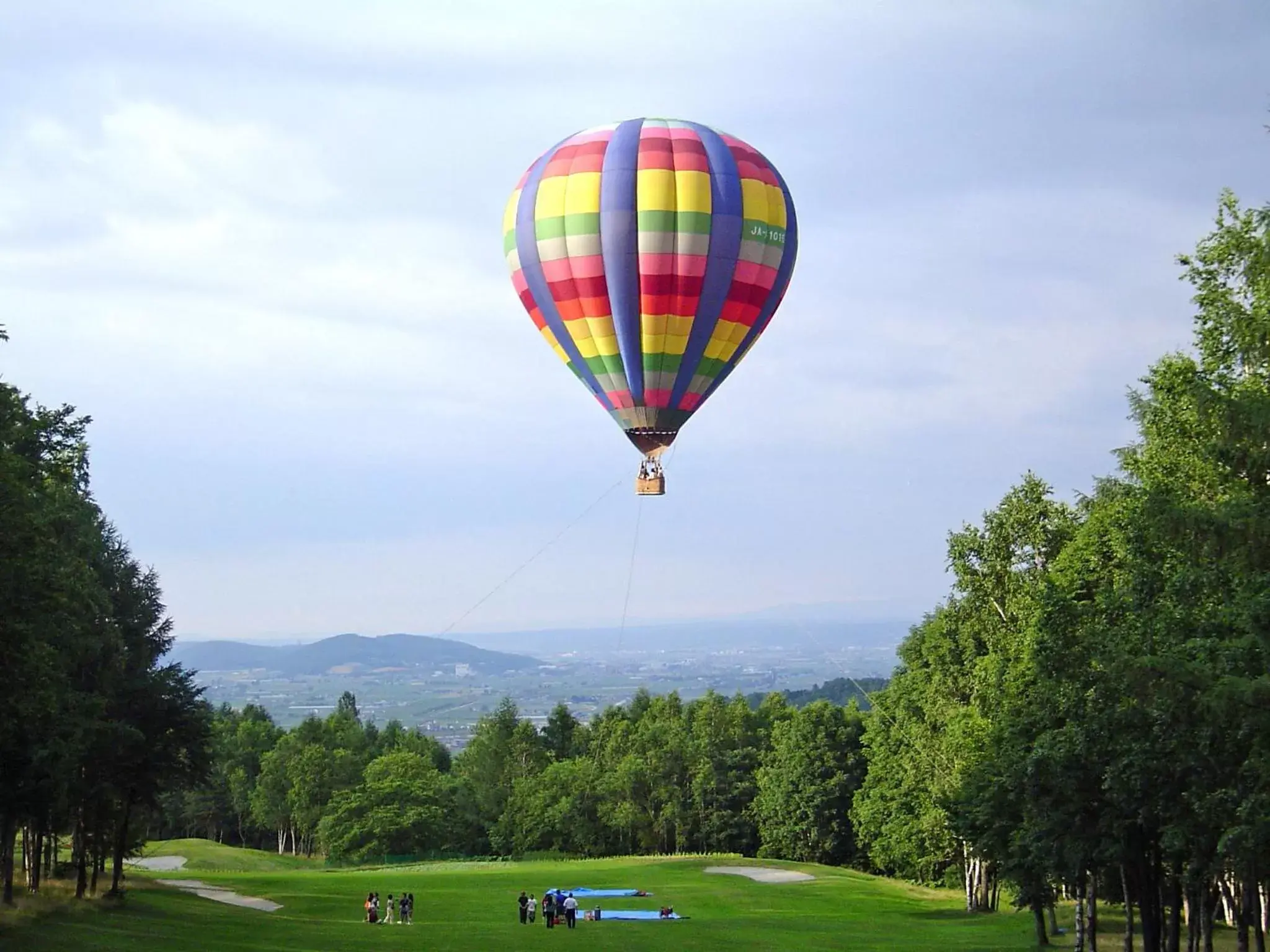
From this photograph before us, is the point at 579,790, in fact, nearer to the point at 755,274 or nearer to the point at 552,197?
the point at 755,274

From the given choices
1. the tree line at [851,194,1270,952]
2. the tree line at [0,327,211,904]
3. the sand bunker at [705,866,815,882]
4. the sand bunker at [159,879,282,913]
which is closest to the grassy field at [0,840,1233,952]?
the sand bunker at [159,879,282,913]

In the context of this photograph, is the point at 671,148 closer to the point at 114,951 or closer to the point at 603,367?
the point at 603,367

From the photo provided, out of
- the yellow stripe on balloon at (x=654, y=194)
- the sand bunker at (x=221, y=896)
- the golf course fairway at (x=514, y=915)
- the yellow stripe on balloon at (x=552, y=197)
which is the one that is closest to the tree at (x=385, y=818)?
the golf course fairway at (x=514, y=915)

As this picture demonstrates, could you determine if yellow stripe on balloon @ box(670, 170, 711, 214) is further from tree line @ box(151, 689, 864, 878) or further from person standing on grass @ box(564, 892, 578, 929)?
tree line @ box(151, 689, 864, 878)

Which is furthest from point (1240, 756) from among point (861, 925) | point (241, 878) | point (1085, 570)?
point (241, 878)

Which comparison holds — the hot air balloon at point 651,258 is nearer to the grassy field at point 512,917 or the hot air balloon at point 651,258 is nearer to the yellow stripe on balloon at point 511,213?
the yellow stripe on balloon at point 511,213

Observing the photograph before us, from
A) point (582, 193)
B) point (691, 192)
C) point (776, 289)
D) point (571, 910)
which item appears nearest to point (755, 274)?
point (776, 289)
